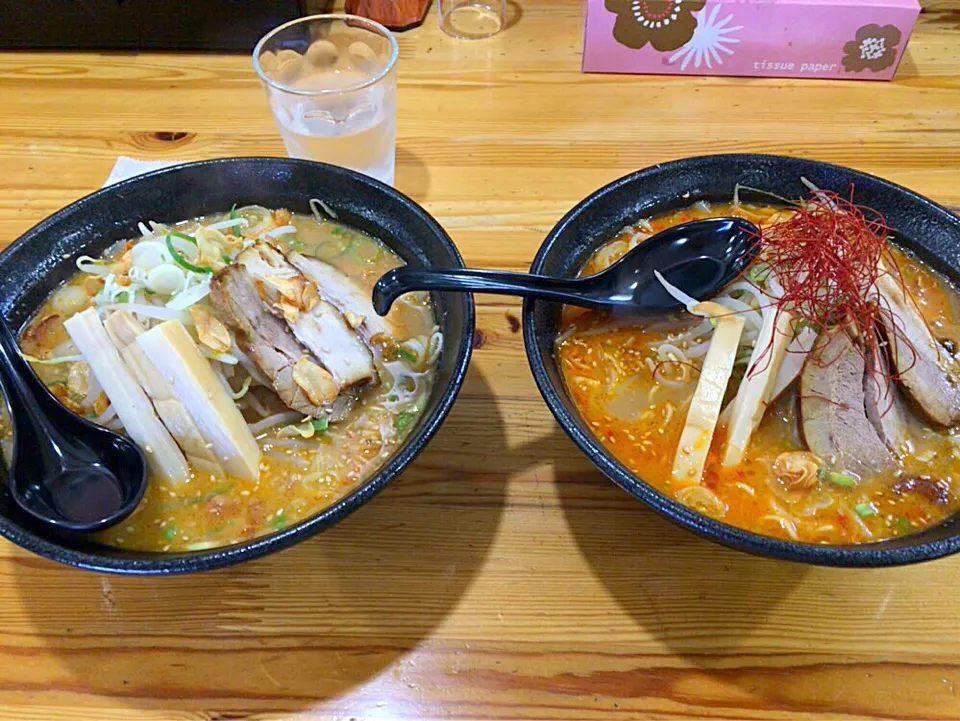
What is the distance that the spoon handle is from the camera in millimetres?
1000

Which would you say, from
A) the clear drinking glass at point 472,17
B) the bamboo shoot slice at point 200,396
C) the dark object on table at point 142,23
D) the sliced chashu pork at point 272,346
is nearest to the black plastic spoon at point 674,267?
the sliced chashu pork at point 272,346

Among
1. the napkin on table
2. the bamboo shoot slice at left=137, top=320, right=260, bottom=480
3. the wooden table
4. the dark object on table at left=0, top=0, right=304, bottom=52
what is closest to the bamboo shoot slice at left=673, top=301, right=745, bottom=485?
the wooden table

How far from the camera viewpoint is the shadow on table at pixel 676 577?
0.99m

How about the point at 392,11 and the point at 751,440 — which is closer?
the point at 751,440

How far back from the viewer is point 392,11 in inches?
80.3

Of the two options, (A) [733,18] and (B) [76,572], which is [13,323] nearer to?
(B) [76,572]

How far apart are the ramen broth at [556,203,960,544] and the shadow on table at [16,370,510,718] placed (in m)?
0.24

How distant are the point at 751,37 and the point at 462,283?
1.25 meters

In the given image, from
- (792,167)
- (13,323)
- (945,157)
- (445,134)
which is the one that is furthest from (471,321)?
(945,157)

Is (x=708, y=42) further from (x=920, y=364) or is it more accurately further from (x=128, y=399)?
(x=128, y=399)

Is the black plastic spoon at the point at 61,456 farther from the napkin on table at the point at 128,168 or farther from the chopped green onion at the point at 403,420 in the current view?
the napkin on table at the point at 128,168

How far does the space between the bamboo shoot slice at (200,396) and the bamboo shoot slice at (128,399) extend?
0.05 meters

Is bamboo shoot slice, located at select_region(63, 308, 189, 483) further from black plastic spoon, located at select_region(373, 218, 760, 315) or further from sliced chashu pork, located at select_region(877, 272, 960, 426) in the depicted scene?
sliced chashu pork, located at select_region(877, 272, 960, 426)

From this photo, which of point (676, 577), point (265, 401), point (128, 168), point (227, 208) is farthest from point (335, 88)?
point (676, 577)
